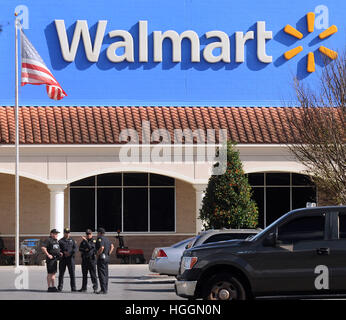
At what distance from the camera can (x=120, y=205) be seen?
41.5m

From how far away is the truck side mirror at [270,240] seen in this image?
1662cm

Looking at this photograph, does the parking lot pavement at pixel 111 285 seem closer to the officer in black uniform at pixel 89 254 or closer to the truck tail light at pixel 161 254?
the officer in black uniform at pixel 89 254

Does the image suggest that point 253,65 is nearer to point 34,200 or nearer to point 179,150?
point 179,150

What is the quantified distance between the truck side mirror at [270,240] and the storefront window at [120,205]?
24927 mm

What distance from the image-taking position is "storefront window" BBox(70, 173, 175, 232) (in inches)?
1628

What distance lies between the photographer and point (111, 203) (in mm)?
41500

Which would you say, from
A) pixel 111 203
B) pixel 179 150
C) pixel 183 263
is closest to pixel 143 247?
pixel 111 203

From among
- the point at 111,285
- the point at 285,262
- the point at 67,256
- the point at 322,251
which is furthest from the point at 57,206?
the point at 322,251

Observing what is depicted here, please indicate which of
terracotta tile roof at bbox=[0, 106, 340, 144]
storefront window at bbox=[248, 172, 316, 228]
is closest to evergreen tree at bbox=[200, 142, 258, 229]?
terracotta tile roof at bbox=[0, 106, 340, 144]

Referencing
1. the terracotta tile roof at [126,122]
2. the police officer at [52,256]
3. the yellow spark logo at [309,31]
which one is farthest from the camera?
the yellow spark logo at [309,31]

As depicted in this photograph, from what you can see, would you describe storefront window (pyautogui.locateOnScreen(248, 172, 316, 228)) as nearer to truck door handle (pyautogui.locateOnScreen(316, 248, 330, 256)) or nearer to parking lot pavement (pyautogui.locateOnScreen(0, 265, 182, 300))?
parking lot pavement (pyautogui.locateOnScreen(0, 265, 182, 300))

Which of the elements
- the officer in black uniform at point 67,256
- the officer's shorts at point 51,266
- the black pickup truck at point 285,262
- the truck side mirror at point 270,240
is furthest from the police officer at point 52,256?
the truck side mirror at point 270,240

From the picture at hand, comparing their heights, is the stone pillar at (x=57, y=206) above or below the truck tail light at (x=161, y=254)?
above

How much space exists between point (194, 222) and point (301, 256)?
986 inches
